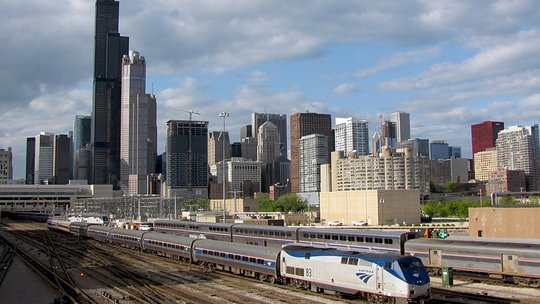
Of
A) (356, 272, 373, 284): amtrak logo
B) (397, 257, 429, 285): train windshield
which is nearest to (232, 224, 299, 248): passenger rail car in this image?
(356, 272, 373, 284): amtrak logo

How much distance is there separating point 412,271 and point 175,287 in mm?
19916

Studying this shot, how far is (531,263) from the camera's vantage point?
125 feet

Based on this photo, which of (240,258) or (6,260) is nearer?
(240,258)

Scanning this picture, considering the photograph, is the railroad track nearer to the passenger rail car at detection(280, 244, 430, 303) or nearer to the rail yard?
the rail yard

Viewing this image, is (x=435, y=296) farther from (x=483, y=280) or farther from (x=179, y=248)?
(x=179, y=248)

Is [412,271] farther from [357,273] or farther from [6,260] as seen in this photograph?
[6,260]

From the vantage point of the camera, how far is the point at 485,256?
40.9 meters

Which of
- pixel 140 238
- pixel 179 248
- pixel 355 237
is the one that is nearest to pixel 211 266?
pixel 179 248

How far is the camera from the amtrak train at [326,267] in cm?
3139

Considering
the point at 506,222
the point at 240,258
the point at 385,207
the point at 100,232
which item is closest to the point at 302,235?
the point at 240,258

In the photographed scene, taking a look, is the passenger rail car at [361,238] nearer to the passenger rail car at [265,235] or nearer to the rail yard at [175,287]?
the passenger rail car at [265,235]

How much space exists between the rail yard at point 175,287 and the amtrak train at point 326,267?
0.82 meters

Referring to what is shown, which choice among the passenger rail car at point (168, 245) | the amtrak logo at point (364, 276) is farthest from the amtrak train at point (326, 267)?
the passenger rail car at point (168, 245)

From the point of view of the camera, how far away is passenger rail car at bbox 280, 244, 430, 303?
102 ft
